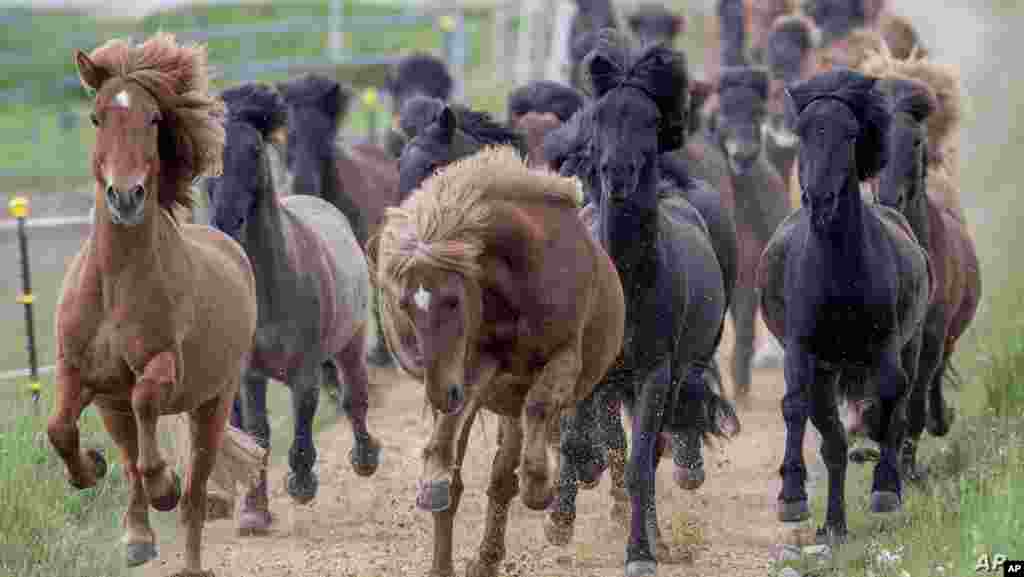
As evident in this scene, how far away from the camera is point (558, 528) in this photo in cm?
828

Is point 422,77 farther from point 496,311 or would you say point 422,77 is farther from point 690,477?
point 496,311

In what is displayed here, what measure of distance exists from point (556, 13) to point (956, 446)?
16028mm

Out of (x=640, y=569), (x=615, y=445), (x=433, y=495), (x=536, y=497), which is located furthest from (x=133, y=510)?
(x=615, y=445)

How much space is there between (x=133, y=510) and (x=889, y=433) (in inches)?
139

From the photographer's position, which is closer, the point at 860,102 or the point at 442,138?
the point at 860,102

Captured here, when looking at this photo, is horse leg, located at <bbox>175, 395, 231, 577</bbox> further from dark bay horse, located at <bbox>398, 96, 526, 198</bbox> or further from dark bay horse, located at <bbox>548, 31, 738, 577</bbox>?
dark bay horse, located at <bbox>398, 96, 526, 198</bbox>

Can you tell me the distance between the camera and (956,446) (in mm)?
9594

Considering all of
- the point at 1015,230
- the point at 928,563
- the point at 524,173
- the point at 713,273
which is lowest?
the point at 1015,230

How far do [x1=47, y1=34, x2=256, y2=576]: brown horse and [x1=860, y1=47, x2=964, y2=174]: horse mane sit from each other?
186 inches

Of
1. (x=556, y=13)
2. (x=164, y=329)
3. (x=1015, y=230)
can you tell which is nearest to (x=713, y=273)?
(x=164, y=329)

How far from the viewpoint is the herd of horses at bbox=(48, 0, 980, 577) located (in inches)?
263

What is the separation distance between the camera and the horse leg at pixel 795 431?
8.20 m

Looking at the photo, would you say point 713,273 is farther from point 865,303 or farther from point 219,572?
point 219,572

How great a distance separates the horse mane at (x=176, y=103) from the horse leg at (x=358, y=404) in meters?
3.01
